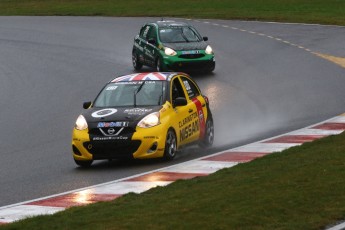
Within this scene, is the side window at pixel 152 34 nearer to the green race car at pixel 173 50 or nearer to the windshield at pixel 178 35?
the green race car at pixel 173 50

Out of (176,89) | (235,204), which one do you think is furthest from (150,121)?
(235,204)

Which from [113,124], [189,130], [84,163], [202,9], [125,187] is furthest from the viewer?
[202,9]

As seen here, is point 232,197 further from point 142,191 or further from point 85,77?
point 85,77

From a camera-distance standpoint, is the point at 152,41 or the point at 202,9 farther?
the point at 202,9

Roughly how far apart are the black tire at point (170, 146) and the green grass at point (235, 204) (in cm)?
266

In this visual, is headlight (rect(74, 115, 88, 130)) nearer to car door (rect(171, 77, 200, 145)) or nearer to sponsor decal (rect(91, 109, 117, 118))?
sponsor decal (rect(91, 109, 117, 118))

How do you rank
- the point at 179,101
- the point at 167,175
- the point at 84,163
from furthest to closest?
the point at 179,101
the point at 84,163
the point at 167,175

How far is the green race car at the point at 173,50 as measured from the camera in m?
30.5

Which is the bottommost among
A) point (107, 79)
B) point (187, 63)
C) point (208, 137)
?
point (107, 79)

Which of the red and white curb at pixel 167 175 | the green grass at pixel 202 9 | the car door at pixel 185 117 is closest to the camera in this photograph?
the red and white curb at pixel 167 175

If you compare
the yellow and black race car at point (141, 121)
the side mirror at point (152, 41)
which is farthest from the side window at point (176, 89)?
the side mirror at point (152, 41)

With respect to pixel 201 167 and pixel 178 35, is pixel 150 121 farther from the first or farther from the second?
pixel 178 35

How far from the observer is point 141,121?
17.4 metres

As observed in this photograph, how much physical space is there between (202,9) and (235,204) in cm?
3842
